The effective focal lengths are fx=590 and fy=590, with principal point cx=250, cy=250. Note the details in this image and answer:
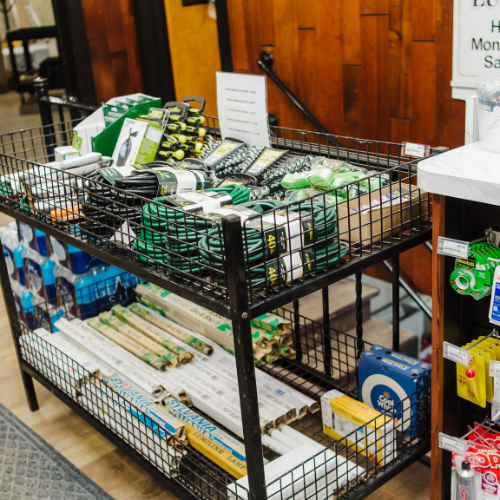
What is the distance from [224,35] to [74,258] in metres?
2.32

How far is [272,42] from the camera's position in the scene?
12.8ft

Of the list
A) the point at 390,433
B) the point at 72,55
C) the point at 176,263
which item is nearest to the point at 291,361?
the point at 390,433

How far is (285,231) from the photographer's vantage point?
49.4 inches

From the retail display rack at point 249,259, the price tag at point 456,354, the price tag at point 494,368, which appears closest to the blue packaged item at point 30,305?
the retail display rack at point 249,259

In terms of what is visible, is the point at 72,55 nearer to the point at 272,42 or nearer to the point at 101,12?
the point at 101,12

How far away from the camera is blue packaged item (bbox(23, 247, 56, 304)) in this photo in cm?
269

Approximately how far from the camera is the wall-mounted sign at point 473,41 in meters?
2.74

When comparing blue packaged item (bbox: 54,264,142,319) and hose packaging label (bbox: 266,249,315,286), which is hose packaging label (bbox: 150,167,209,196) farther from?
blue packaged item (bbox: 54,264,142,319)

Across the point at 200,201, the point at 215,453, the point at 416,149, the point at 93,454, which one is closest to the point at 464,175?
the point at 416,149

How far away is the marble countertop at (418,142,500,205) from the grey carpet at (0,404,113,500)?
1474 mm

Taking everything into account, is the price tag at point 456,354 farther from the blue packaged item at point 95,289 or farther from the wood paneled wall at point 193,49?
the wood paneled wall at point 193,49

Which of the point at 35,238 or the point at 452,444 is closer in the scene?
the point at 452,444

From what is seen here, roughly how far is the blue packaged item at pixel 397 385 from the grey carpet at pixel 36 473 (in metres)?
0.95

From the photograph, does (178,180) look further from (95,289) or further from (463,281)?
(95,289)
